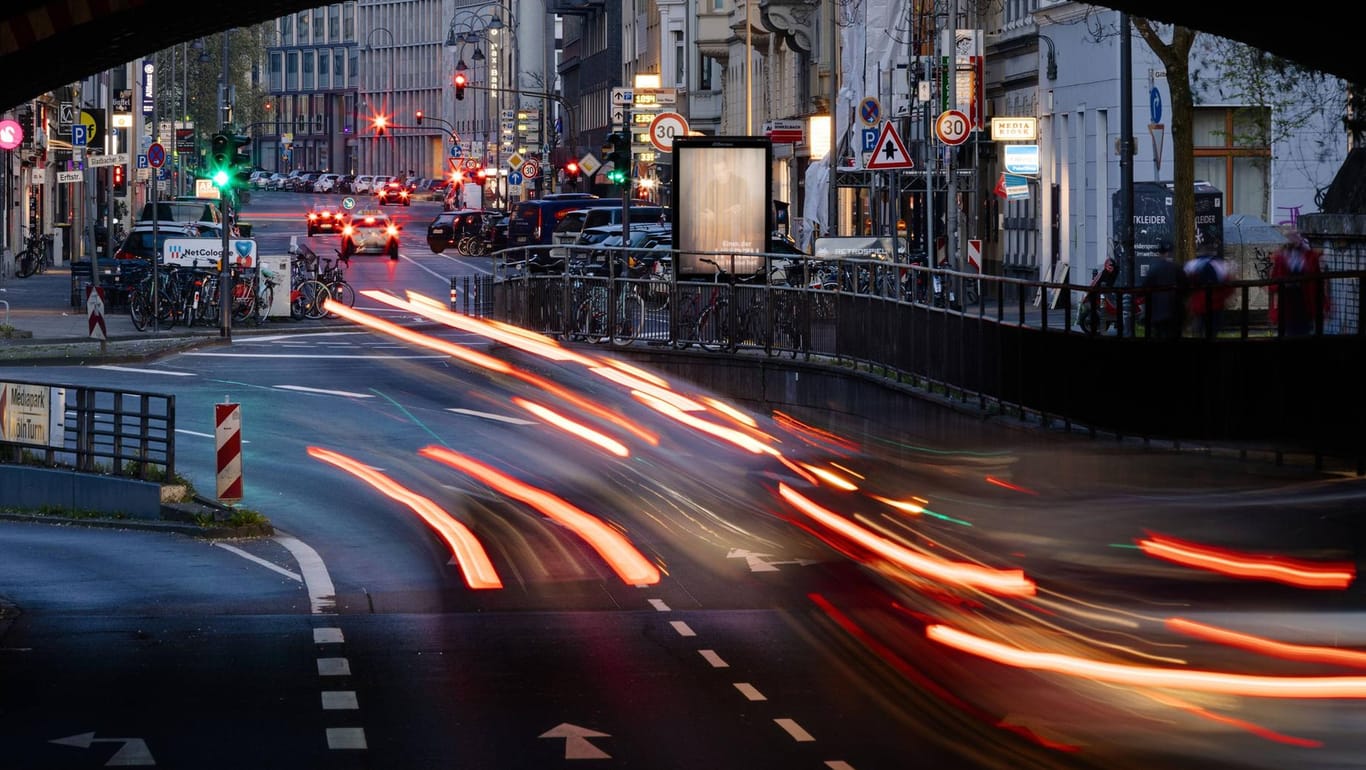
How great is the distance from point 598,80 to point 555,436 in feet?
353

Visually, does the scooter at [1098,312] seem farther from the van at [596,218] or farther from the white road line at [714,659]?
the van at [596,218]

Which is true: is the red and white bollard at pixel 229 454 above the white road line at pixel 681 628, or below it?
above

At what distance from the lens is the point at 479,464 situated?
23203mm

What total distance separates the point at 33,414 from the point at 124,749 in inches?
486

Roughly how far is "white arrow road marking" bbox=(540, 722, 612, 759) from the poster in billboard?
24.7 metres

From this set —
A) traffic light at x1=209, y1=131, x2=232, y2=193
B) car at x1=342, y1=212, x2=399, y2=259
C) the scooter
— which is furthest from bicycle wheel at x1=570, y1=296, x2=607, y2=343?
car at x1=342, y1=212, x2=399, y2=259

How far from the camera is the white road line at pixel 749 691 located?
38.9ft

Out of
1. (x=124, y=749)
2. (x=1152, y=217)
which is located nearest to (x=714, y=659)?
(x=124, y=749)

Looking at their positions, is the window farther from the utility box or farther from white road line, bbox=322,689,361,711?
white road line, bbox=322,689,361,711

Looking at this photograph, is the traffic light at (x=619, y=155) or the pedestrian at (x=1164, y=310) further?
the traffic light at (x=619, y=155)

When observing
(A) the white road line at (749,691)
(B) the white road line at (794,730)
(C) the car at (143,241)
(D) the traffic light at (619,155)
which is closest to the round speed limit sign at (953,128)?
(D) the traffic light at (619,155)

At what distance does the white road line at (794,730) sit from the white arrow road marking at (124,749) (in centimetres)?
278

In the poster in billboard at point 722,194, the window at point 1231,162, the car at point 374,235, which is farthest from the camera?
Result: the car at point 374,235

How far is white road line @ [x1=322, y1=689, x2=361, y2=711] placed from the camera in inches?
464
